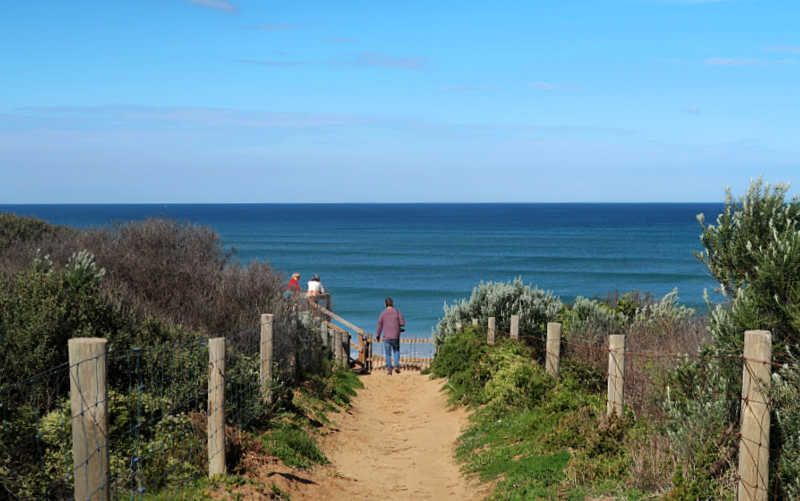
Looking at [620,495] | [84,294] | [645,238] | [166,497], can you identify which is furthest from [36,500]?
[645,238]

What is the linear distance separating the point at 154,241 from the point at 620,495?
12.1 metres

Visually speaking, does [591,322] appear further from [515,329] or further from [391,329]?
[391,329]

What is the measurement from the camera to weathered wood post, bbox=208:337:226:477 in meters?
7.46

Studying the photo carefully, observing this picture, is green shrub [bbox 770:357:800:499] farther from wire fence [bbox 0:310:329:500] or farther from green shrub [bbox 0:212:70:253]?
green shrub [bbox 0:212:70:253]

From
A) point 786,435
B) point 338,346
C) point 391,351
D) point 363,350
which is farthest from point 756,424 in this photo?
point 363,350

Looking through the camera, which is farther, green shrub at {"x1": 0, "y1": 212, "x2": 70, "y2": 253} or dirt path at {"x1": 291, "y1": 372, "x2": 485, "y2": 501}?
green shrub at {"x1": 0, "y1": 212, "x2": 70, "y2": 253}

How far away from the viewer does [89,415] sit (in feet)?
15.7

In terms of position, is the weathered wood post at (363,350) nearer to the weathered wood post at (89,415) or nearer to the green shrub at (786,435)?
the green shrub at (786,435)

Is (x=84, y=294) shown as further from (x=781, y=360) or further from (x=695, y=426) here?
(x=781, y=360)

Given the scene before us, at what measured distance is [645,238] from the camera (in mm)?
103938

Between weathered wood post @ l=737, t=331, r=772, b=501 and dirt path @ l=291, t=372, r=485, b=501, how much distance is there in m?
3.32

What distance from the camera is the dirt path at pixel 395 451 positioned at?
8.98m

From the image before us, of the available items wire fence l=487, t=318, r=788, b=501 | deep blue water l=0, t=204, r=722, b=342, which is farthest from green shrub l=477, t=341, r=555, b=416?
deep blue water l=0, t=204, r=722, b=342

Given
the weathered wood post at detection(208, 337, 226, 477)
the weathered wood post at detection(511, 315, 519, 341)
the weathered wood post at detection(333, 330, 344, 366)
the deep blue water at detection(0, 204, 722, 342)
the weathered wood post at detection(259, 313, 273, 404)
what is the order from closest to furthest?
the weathered wood post at detection(208, 337, 226, 477) → the weathered wood post at detection(259, 313, 273, 404) → the weathered wood post at detection(511, 315, 519, 341) → the weathered wood post at detection(333, 330, 344, 366) → the deep blue water at detection(0, 204, 722, 342)
